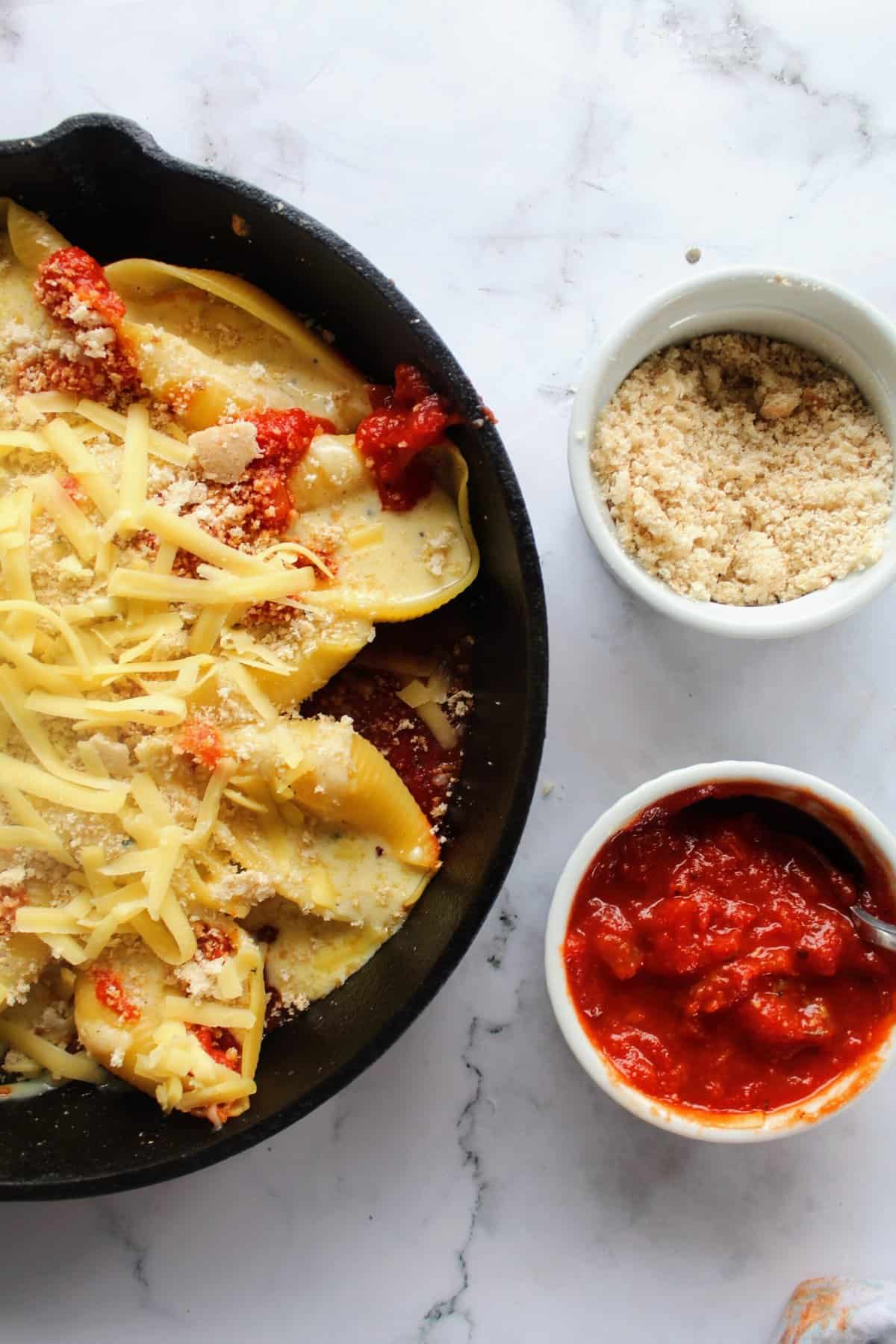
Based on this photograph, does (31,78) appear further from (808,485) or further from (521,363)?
(808,485)

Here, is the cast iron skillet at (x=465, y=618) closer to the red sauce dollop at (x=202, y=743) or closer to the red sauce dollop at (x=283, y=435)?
the red sauce dollop at (x=283, y=435)

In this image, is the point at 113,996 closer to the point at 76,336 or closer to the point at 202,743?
the point at 202,743

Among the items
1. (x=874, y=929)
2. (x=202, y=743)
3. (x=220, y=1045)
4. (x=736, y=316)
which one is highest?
(x=736, y=316)

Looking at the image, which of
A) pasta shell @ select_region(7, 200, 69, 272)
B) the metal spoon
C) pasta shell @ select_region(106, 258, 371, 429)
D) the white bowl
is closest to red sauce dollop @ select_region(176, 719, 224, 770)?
pasta shell @ select_region(106, 258, 371, 429)

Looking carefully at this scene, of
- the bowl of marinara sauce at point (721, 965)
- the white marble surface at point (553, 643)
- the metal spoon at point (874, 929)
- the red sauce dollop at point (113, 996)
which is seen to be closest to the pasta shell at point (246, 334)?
the white marble surface at point (553, 643)

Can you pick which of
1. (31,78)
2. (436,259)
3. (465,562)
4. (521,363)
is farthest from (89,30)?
(465,562)

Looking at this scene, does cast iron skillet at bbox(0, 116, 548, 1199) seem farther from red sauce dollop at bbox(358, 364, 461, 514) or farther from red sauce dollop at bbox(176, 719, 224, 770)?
red sauce dollop at bbox(176, 719, 224, 770)

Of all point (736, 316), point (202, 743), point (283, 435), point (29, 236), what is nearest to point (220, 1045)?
point (202, 743)

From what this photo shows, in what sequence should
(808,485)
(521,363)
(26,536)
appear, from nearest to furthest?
(26,536) → (808,485) → (521,363)
